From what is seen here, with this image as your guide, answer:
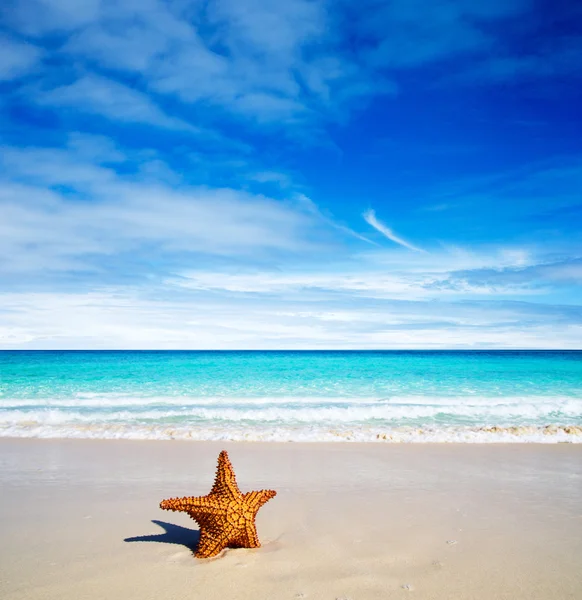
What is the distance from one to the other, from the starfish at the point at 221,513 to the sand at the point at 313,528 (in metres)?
0.16

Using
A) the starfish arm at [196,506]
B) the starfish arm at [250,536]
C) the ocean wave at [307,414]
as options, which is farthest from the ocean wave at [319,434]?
the starfish arm at [196,506]

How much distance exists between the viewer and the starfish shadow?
459 centimetres

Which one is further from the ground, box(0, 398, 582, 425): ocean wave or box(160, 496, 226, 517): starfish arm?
box(160, 496, 226, 517): starfish arm

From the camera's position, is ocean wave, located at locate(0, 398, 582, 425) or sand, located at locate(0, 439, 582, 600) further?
ocean wave, located at locate(0, 398, 582, 425)

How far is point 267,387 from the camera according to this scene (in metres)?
26.3

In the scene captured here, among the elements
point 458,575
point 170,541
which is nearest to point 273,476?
point 170,541

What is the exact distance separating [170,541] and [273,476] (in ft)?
9.85

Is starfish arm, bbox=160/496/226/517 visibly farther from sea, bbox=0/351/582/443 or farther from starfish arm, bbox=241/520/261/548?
sea, bbox=0/351/582/443

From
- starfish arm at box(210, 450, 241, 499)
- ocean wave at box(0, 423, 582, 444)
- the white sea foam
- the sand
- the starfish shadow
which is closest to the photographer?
the sand

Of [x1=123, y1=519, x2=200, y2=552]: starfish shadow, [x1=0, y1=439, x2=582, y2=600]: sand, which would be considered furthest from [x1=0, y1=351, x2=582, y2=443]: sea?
[x1=123, y1=519, x2=200, y2=552]: starfish shadow

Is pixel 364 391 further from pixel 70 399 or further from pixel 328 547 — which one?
pixel 328 547

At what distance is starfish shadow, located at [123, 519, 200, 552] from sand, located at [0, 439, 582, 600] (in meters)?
0.03

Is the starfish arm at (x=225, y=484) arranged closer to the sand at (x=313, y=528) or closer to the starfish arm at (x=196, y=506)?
the starfish arm at (x=196, y=506)

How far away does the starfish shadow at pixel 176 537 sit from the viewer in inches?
181
